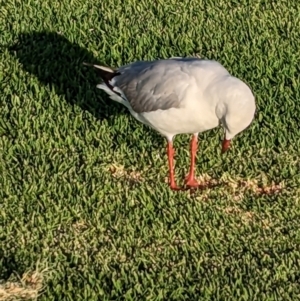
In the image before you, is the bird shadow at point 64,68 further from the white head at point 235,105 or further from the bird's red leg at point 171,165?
the white head at point 235,105

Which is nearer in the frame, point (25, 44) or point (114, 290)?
point (114, 290)

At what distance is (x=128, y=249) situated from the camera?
555 centimetres

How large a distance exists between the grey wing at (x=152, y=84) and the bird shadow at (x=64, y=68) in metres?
0.76

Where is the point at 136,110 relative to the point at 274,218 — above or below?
above

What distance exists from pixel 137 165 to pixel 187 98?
97 centimetres

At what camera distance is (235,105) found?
5.51m

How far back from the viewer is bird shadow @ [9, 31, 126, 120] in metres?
7.09

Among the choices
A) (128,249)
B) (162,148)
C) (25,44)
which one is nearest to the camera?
(128,249)

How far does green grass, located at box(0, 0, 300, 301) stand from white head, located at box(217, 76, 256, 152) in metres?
0.78

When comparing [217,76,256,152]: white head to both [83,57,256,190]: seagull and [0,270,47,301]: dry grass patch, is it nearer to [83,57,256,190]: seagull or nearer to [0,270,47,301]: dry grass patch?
[83,57,256,190]: seagull

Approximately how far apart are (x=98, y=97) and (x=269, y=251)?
7.89 feet

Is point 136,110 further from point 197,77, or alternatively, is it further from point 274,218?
point 274,218

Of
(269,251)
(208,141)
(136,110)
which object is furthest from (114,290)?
(208,141)

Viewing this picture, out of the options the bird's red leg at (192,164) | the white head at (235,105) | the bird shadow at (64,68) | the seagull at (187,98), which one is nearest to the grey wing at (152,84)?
the seagull at (187,98)
